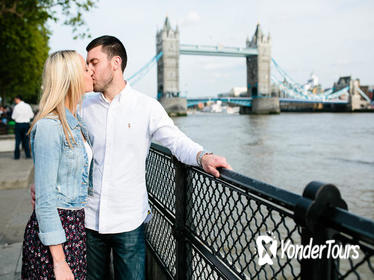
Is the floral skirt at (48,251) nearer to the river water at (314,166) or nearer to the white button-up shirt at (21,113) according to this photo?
the river water at (314,166)

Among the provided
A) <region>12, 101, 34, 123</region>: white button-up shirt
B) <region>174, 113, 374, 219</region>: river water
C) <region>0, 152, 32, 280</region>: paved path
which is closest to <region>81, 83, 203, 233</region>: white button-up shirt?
<region>0, 152, 32, 280</region>: paved path

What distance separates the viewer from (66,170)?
1176 millimetres

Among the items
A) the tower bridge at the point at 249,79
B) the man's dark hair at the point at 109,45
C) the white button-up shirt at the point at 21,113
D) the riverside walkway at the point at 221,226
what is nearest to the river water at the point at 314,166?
the riverside walkway at the point at 221,226

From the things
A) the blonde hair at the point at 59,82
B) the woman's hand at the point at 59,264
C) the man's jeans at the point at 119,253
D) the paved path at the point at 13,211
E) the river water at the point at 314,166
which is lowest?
the river water at the point at 314,166

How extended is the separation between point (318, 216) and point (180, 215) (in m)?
0.90

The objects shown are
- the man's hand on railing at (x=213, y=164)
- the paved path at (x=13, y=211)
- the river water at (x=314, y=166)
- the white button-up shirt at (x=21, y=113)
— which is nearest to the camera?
the man's hand on railing at (x=213, y=164)

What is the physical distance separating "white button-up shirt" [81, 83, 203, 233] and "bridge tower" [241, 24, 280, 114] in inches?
2220

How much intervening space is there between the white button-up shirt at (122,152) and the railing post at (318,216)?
66 cm

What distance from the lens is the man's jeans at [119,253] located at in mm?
1442

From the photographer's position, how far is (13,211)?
139 inches

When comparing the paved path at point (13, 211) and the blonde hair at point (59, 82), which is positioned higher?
the blonde hair at point (59, 82)

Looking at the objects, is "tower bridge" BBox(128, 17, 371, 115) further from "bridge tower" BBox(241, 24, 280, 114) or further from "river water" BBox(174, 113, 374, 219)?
"river water" BBox(174, 113, 374, 219)

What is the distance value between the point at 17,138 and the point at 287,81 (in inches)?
2379

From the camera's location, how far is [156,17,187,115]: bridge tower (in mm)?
55906
